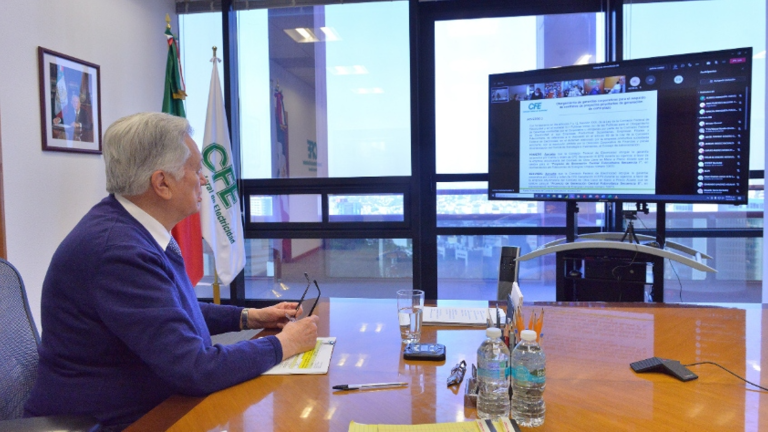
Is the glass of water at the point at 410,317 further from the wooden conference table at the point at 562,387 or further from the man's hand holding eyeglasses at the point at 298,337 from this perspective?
the man's hand holding eyeglasses at the point at 298,337

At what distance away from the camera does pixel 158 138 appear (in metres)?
1.25

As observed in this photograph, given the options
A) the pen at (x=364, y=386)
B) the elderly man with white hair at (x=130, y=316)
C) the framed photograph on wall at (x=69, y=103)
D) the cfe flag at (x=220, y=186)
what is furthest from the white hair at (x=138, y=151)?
the cfe flag at (x=220, y=186)

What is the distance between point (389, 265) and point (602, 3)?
2288mm

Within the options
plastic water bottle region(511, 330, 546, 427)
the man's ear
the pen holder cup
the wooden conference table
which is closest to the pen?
the wooden conference table

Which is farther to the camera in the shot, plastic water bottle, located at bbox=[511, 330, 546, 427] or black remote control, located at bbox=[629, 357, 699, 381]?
black remote control, located at bbox=[629, 357, 699, 381]

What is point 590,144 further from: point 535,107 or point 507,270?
point 507,270

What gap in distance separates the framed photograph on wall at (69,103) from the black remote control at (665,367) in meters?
2.81

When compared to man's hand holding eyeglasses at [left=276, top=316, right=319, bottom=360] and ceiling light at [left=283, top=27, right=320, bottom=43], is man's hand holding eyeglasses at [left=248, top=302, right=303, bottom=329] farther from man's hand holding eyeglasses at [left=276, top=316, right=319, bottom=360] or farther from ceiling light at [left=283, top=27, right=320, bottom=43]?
ceiling light at [left=283, top=27, right=320, bottom=43]

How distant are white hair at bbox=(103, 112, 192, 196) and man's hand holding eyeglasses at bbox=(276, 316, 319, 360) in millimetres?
500

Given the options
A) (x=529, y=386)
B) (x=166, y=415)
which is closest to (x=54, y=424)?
(x=166, y=415)

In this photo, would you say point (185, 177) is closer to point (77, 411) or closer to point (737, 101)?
point (77, 411)

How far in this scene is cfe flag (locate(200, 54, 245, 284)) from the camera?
10.9ft

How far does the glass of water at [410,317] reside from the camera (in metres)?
1.36

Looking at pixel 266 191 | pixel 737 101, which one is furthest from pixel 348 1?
pixel 737 101
